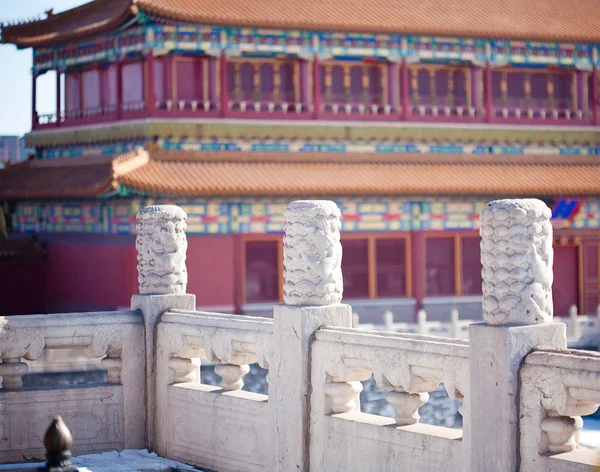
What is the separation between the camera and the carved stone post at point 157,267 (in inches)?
454

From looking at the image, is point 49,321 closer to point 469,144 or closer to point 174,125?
point 174,125

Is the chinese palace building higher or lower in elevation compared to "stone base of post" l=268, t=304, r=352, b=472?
higher

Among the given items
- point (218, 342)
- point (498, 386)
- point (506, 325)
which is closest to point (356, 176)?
point (218, 342)

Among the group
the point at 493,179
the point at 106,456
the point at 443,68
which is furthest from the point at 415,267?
the point at 106,456

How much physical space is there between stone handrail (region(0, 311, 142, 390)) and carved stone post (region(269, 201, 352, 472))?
7.32 ft

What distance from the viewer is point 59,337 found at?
11.2 m

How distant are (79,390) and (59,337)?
0.53 metres

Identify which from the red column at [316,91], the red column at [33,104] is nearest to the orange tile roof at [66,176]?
the red column at [33,104]

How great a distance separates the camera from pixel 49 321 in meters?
11.1

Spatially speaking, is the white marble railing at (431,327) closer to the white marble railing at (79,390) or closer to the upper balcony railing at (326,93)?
the upper balcony railing at (326,93)

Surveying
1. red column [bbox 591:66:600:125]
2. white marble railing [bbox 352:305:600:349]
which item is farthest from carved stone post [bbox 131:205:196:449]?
red column [bbox 591:66:600:125]

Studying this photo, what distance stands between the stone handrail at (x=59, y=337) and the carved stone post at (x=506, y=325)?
4.47 meters

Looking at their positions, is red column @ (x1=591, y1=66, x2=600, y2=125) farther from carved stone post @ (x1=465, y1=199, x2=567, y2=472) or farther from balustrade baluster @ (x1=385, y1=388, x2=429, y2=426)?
carved stone post @ (x1=465, y1=199, x2=567, y2=472)

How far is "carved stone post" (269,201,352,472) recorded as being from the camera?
962 cm
